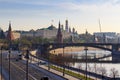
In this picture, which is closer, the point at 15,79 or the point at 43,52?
the point at 15,79

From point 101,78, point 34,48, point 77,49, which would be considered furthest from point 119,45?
point 101,78

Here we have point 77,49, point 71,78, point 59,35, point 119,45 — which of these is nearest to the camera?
point 71,78

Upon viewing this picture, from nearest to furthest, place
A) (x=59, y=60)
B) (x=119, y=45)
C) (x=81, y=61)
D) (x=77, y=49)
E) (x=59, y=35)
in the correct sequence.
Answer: (x=59, y=60) → (x=81, y=61) → (x=119, y=45) → (x=59, y=35) → (x=77, y=49)

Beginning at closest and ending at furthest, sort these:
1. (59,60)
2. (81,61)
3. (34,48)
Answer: (59,60), (81,61), (34,48)

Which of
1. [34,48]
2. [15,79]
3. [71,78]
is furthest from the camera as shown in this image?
[34,48]

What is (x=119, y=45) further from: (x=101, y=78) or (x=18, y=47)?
(x=101, y=78)

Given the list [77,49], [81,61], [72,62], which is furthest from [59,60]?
[77,49]

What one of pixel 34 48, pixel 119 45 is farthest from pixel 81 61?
pixel 34 48

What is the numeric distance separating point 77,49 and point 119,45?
6815 centimetres

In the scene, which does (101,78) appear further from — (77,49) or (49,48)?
(77,49)

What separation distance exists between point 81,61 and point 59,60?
1348 cm

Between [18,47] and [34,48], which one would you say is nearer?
[18,47]

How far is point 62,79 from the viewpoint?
4803cm

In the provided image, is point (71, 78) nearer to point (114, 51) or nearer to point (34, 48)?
point (114, 51)
